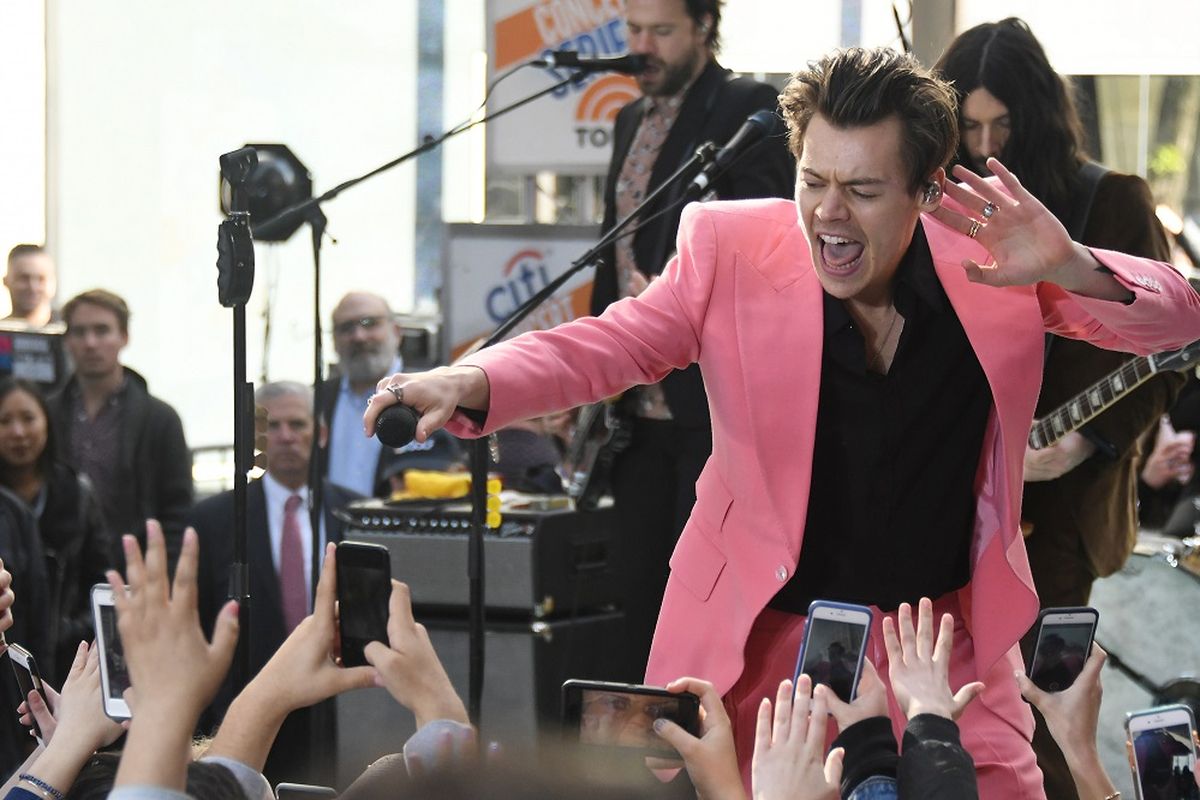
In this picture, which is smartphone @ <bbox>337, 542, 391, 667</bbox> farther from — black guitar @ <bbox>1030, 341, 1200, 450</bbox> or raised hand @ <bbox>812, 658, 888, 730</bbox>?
black guitar @ <bbox>1030, 341, 1200, 450</bbox>

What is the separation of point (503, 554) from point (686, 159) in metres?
1.13

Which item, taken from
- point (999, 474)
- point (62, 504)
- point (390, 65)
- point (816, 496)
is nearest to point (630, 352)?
point (816, 496)

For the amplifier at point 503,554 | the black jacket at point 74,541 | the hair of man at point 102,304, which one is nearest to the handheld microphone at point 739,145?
the amplifier at point 503,554

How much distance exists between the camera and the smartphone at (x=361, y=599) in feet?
6.17

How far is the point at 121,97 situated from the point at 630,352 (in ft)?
19.0

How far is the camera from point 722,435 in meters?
2.32

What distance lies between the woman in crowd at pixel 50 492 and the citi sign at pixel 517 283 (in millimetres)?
1252

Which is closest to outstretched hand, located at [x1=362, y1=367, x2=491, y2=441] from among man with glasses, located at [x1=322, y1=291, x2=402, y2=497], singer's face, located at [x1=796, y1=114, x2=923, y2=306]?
singer's face, located at [x1=796, y1=114, x2=923, y2=306]

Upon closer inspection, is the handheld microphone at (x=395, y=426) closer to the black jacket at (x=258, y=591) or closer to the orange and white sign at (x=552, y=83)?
the black jacket at (x=258, y=591)

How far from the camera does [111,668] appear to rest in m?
2.08

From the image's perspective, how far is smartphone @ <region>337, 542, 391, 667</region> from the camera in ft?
6.17

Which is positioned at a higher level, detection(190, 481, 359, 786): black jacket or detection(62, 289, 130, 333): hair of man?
detection(62, 289, 130, 333): hair of man

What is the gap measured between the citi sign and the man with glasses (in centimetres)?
56

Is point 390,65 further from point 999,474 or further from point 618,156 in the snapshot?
point 999,474
